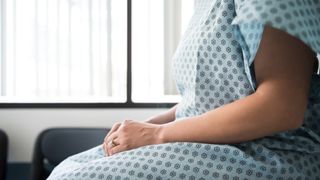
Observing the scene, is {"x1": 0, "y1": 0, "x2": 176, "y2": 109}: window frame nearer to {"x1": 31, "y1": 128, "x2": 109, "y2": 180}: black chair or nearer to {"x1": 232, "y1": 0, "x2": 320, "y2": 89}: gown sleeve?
{"x1": 31, "y1": 128, "x2": 109, "y2": 180}: black chair

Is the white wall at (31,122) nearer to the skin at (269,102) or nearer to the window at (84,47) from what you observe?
the window at (84,47)

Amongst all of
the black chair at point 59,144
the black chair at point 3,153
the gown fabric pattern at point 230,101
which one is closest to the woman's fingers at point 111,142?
the gown fabric pattern at point 230,101

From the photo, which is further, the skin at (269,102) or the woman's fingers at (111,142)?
the woman's fingers at (111,142)

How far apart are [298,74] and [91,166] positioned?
41 centimetres

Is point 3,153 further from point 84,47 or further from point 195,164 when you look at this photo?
point 195,164

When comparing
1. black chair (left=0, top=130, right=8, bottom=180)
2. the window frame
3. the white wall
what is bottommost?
black chair (left=0, top=130, right=8, bottom=180)

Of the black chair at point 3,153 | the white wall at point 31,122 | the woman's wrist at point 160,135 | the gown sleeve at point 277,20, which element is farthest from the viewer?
the white wall at point 31,122

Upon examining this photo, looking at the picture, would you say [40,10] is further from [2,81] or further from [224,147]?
[224,147]

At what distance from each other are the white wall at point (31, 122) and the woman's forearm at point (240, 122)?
159 cm

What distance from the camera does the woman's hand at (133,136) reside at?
774 millimetres

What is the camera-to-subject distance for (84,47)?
7.59ft

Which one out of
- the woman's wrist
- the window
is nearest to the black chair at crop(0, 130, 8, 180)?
the window

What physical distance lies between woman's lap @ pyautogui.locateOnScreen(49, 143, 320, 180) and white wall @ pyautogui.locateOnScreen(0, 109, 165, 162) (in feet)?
5.09

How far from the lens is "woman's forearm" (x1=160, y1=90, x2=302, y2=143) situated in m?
0.68
